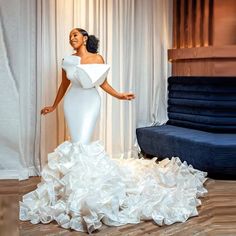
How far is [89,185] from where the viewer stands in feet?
9.57

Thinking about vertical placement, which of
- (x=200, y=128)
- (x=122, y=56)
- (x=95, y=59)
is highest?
(x=122, y=56)

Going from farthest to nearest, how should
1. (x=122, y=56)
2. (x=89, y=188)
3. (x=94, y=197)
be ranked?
(x=122, y=56), (x=89, y=188), (x=94, y=197)

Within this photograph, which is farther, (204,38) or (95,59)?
(204,38)

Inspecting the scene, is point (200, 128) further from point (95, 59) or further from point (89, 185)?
point (89, 185)

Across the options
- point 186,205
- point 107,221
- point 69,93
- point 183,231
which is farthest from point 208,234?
point 69,93

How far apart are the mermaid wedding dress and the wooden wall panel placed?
64.4 inches

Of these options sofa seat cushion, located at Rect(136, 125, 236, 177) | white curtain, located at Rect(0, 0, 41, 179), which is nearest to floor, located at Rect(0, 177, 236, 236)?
sofa seat cushion, located at Rect(136, 125, 236, 177)

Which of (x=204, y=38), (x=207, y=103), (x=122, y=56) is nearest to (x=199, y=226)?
(x=207, y=103)

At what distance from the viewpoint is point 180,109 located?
4.98 meters

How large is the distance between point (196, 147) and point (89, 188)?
1.55 m

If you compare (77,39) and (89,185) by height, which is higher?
(77,39)

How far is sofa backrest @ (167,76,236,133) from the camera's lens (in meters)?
4.36

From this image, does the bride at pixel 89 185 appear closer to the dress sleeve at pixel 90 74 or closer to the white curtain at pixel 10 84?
the dress sleeve at pixel 90 74

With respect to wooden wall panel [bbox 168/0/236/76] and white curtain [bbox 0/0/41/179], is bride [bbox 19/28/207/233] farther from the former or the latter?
white curtain [bbox 0/0/41/179]
